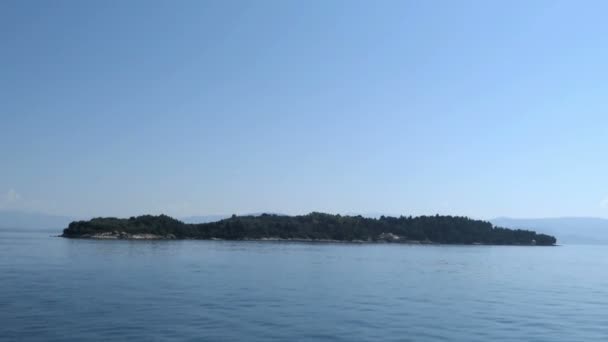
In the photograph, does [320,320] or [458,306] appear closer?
[320,320]

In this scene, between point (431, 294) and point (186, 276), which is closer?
point (431, 294)

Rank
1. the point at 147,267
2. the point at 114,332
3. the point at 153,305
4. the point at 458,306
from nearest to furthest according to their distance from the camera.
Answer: the point at 114,332 → the point at 153,305 → the point at 458,306 → the point at 147,267

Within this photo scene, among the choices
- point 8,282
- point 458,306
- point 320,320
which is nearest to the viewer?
point 320,320

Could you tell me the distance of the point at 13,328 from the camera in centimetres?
3070

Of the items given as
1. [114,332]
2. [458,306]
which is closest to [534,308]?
[458,306]

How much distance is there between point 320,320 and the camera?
36031 mm

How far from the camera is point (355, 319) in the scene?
1447 inches

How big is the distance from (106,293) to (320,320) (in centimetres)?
1995

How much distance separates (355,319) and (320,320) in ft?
7.98

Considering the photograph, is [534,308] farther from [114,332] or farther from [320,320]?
[114,332]

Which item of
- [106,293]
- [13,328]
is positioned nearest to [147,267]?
[106,293]

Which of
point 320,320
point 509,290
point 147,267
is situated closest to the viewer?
point 320,320

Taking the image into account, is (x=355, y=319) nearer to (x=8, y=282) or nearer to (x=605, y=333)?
(x=605, y=333)

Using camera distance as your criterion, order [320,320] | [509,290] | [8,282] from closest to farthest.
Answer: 1. [320,320]
2. [8,282]
3. [509,290]
